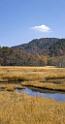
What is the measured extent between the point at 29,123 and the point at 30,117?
4.59 feet

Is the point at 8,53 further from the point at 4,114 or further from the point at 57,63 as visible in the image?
the point at 4,114

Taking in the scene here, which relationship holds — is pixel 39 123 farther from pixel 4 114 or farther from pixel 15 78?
pixel 15 78

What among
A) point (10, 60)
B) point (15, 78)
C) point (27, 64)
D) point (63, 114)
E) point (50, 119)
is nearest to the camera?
point (50, 119)

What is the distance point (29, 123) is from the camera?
1438 centimetres

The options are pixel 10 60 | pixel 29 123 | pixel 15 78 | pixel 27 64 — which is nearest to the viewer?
pixel 29 123

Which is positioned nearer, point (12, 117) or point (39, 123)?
point (39, 123)

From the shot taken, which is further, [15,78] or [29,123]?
[15,78]

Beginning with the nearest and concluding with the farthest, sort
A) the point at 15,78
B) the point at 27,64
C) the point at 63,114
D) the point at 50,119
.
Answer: the point at 50,119
the point at 63,114
the point at 15,78
the point at 27,64

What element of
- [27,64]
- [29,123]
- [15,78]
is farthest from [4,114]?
[27,64]

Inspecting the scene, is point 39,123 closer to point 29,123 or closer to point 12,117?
point 29,123

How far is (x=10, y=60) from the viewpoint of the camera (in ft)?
541

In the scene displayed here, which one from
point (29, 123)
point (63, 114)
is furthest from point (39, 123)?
point (63, 114)

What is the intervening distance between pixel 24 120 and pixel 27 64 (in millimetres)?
160811

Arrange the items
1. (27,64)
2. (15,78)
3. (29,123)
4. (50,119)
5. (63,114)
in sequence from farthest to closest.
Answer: (27,64)
(15,78)
(63,114)
(50,119)
(29,123)
